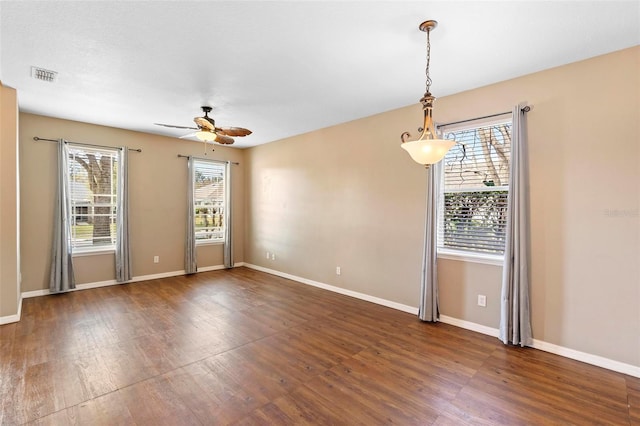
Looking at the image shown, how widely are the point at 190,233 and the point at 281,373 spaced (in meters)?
4.35

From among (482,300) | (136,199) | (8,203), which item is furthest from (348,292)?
(8,203)

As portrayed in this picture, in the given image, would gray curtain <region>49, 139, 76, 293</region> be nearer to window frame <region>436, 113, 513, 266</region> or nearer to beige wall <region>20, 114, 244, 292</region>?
beige wall <region>20, 114, 244, 292</region>

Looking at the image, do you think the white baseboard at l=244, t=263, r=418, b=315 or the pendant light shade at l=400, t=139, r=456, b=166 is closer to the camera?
the pendant light shade at l=400, t=139, r=456, b=166

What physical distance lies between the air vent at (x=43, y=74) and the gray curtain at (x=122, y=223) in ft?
7.22

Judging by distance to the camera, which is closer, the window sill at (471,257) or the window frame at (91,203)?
the window sill at (471,257)

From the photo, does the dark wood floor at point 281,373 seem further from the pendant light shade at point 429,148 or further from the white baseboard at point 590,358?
the pendant light shade at point 429,148

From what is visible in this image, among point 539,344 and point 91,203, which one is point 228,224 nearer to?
point 91,203

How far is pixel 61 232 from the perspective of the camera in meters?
4.62

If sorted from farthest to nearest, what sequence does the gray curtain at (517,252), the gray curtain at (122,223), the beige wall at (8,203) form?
1. the gray curtain at (122,223)
2. the beige wall at (8,203)
3. the gray curtain at (517,252)

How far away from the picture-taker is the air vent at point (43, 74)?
2998 millimetres

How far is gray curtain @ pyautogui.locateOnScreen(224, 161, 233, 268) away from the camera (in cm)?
665

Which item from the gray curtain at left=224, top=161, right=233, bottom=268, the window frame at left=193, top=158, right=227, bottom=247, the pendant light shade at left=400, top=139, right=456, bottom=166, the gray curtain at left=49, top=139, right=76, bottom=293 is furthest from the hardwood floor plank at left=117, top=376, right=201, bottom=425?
the gray curtain at left=224, top=161, right=233, bottom=268

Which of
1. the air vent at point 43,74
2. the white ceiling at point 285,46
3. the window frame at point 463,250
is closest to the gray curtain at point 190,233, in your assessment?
the white ceiling at point 285,46

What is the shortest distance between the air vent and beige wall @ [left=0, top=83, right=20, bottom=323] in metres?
0.70
